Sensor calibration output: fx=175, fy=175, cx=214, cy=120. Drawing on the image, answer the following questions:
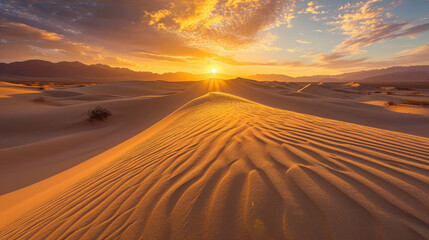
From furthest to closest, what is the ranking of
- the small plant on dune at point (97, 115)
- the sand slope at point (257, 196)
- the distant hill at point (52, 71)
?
the distant hill at point (52, 71)
the small plant on dune at point (97, 115)
the sand slope at point (257, 196)

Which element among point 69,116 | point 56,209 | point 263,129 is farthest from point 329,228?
point 69,116

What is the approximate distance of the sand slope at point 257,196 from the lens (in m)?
1.17

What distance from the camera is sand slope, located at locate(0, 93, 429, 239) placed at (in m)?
1.17

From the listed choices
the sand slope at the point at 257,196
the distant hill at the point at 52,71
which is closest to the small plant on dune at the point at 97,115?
the sand slope at the point at 257,196

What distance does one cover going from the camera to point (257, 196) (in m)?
1.43

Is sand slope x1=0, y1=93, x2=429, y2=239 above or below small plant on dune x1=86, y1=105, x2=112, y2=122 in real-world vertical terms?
above

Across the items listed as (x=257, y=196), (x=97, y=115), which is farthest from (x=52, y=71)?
(x=257, y=196)

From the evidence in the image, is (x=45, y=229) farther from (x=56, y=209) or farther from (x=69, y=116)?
(x=69, y=116)

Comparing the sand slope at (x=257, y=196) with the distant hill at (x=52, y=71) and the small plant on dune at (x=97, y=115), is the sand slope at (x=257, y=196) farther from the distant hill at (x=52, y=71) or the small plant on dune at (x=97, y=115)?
the distant hill at (x=52, y=71)

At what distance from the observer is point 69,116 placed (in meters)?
8.98

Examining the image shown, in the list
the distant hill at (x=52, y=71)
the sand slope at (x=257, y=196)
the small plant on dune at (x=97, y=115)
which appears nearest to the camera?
the sand slope at (x=257, y=196)

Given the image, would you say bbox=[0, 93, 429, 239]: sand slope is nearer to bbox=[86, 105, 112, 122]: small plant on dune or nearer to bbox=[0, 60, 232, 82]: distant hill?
bbox=[86, 105, 112, 122]: small plant on dune

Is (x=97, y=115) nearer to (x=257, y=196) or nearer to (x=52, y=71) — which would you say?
(x=257, y=196)

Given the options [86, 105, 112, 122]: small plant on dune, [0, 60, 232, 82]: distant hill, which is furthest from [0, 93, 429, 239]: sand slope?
[0, 60, 232, 82]: distant hill
